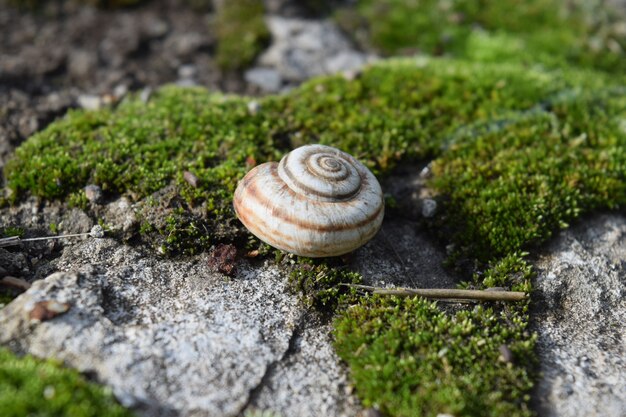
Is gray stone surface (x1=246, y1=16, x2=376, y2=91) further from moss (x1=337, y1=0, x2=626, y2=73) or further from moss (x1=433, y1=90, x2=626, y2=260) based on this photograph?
moss (x1=433, y1=90, x2=626, y2=260)

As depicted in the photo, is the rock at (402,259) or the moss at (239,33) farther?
the moss at (239,33)

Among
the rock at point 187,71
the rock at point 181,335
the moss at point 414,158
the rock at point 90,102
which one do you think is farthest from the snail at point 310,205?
the rock at point 187,71

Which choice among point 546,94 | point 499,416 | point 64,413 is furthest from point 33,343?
point 546,94

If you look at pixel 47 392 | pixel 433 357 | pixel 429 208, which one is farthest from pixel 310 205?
pixel 47 392

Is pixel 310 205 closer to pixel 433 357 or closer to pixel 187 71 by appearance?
pixel 433 357

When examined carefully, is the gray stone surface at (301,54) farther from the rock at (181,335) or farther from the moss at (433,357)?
the moss at (433,357)

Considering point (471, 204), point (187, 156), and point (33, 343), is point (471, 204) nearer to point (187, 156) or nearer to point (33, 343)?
point (187, 156)
